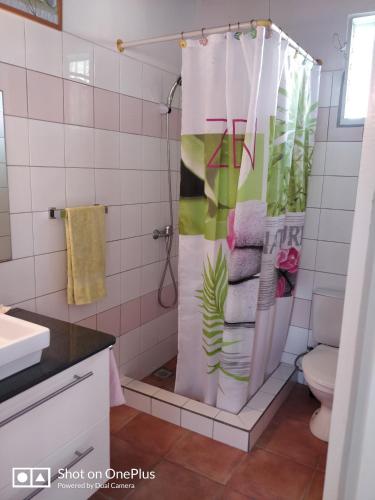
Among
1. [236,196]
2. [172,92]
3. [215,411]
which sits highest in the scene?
[172,92]

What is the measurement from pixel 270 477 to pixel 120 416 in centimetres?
94

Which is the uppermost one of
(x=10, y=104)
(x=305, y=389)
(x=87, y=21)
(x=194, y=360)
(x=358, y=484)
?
(x=87, y=21)

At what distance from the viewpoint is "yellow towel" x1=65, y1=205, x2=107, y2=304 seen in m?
2.03

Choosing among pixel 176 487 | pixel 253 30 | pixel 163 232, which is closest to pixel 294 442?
pixel 176 487

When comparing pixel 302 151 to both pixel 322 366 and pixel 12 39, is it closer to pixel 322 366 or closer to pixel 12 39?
pixel 322 366

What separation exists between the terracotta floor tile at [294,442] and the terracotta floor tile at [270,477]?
0.19 ft

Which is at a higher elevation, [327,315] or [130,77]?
[130,77]

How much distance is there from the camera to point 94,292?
2.20 metres

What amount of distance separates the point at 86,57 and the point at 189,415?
6.71 ft

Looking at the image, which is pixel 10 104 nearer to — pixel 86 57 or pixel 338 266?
pixel 86 57

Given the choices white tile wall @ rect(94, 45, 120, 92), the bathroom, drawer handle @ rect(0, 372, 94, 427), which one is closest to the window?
the bathroom

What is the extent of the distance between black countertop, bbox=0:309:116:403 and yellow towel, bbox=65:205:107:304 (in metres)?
0.31

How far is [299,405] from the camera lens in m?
2.63

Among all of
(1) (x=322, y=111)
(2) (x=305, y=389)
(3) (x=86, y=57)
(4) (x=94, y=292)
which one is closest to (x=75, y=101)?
(3) (x=86, y=57)
